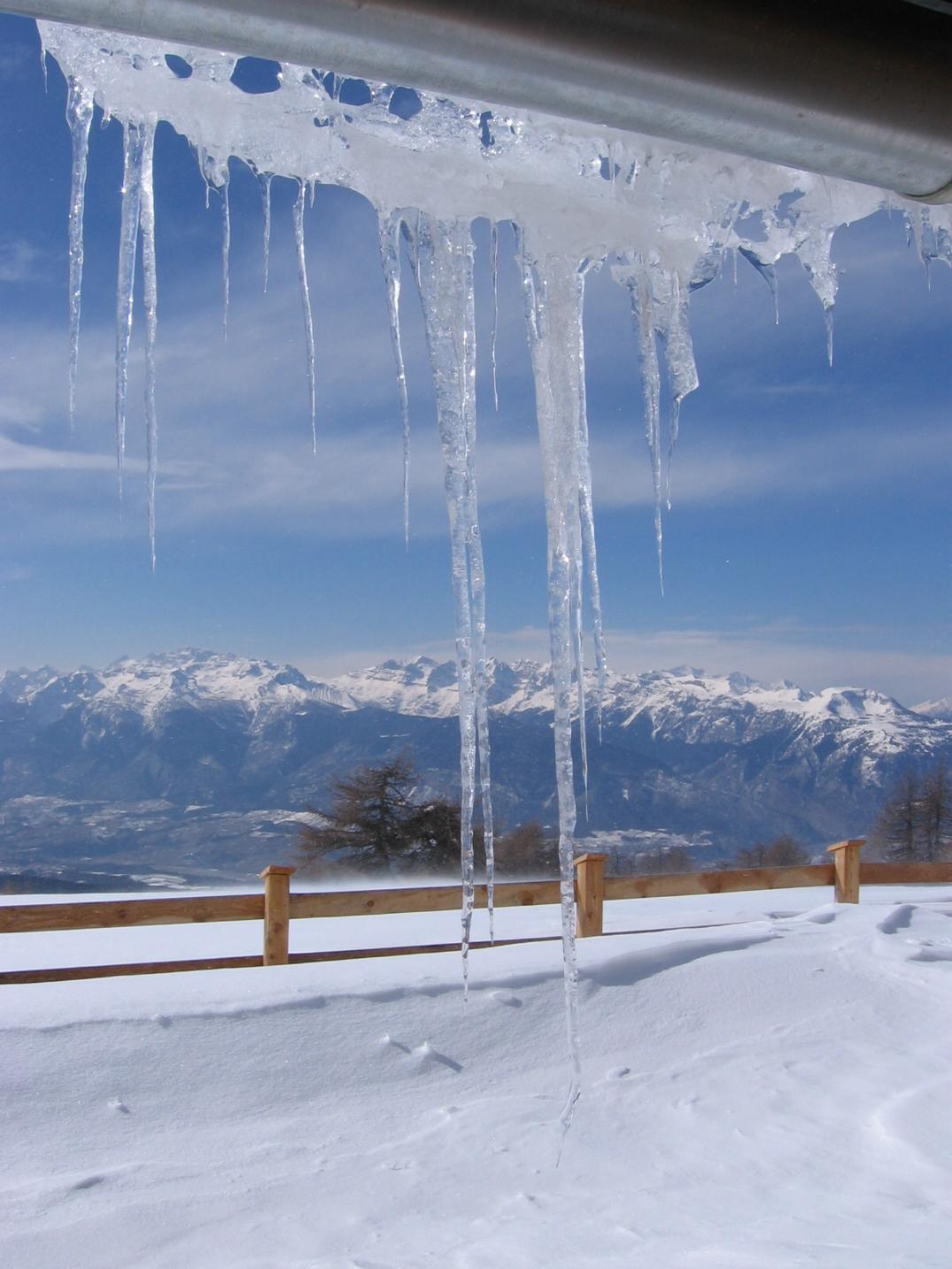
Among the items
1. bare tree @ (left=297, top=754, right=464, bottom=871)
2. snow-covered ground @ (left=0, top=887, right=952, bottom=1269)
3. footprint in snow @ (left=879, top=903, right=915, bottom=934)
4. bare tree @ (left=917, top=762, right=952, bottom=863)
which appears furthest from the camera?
bare tree @ (left=917, top=762, right=952, bottom=863)

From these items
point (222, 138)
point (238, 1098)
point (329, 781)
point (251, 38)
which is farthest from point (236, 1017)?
point (329, 781)

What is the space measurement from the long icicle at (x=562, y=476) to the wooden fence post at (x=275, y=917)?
347 cm

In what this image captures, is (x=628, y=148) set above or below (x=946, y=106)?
above

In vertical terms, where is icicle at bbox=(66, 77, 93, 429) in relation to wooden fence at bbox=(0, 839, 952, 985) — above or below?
above

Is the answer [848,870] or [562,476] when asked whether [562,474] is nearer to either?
[562,476]

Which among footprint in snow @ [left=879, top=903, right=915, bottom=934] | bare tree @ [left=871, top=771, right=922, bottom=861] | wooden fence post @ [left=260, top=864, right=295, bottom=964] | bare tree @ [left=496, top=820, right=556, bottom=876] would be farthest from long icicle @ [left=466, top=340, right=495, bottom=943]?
bare tree @ [left=871, top=771, right=922, bottom=861]

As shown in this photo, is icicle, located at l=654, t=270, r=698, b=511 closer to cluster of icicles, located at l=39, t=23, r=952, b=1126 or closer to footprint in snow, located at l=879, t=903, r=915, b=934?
cluster of icicles, located at l=39, t=23, r=952, b=1126

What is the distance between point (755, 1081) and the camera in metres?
4.97

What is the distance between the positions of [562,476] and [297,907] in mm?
4229

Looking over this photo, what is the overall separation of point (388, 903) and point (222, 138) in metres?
5.11

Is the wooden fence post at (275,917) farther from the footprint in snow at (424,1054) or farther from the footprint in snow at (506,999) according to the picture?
the footprint in snow at (506,999)

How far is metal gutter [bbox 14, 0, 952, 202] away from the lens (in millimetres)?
989

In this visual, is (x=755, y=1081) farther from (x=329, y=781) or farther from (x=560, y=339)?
(x=329, y=781)

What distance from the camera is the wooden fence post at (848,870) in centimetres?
804
